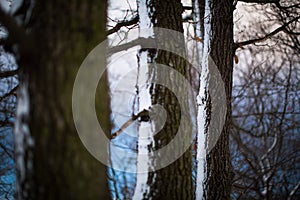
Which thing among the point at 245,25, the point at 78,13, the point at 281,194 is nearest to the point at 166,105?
the point at 78,13

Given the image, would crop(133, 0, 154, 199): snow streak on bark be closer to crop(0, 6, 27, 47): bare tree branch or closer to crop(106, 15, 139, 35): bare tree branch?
crop(106, 15, 139, 35): bare tree branch

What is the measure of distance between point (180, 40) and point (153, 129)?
32.3 inches

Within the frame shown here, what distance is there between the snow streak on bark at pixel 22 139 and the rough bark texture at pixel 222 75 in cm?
204

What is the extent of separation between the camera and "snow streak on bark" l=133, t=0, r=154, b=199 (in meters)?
2.31

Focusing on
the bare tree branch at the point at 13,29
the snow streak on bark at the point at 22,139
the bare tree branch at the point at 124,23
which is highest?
the bare tree branch at the point at 124,23

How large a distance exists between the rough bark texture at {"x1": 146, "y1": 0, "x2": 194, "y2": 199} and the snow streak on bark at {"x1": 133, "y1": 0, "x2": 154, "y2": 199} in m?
0.05

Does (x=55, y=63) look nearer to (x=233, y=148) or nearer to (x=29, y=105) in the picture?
(x=29, y=105)

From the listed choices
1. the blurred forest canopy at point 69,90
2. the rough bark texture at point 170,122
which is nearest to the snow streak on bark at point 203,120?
the blurred forest canopy at point 69,90

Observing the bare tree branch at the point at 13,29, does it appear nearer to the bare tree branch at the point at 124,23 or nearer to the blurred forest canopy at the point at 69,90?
the blurred forest canopy at the point at 69,90

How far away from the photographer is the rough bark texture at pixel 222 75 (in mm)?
3031

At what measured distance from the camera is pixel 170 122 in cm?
238

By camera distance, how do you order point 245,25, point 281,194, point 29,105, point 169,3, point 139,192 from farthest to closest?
point 281,194, point 245,25, point 169,3, point 139,192, point 29,105

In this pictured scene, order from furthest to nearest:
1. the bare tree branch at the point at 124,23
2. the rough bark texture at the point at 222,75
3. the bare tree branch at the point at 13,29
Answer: the bare tree branch at the point at 124,23 < the rough bark texture at the point at 222,75 < the bare tree branch at the point at 13,29

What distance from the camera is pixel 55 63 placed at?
141 cm
